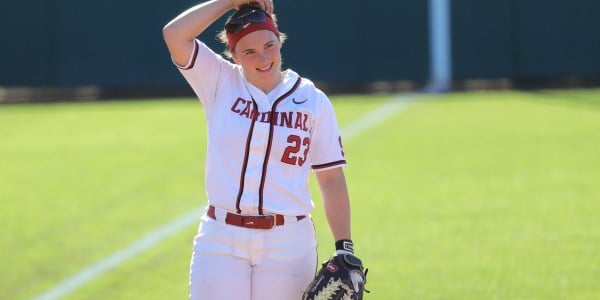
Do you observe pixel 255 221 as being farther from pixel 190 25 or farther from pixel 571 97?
pixel 571 97

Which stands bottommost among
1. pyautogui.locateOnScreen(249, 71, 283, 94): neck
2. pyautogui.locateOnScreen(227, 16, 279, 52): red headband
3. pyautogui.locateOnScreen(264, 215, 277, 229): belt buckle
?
pyautogui.locateOnScreen(264, 215, 277, 229): belt buckle

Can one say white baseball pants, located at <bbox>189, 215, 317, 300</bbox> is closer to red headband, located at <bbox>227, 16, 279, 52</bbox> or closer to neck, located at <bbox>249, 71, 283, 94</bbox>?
neck, located at <bbox>249, 71, 283, 94</bbox>

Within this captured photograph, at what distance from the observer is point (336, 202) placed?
495 centimetres

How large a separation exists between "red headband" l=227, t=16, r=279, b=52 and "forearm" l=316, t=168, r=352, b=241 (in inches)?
26.6

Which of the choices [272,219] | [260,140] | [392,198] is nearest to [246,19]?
[260,140]

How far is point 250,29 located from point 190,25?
276 mm

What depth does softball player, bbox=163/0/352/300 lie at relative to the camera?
4.78 metres

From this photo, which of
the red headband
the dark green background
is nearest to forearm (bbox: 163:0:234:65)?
the red headband

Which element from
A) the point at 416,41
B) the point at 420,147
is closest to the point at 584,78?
the point at 416,41

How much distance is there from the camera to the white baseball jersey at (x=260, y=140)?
4.82 meters

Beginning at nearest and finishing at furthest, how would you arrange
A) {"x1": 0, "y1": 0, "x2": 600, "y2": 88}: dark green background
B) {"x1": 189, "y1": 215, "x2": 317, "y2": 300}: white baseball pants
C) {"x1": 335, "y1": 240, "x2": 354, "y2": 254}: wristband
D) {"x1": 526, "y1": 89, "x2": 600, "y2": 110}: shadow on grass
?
{"x1": 189, "y1": 215, "x2": 317, "y2": 300}: white baseball pants
{"x1": 335, "y1": 240, "x2": 354, "y2": 254}: wristband
{"x1": 526, "y1": 89, "x2": 600, "y2": 110}: shadow on grass
{"x1": 0, "y1": 0, "x2": 600, "y2": 88}: dark green background

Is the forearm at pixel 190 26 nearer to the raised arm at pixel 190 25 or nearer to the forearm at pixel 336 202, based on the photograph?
the raised arm at pixel 190 25

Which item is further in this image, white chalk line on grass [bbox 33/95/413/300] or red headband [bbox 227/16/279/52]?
white chalk line on grass [bbox 33/95/413/300]

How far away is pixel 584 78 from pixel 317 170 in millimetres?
16700
